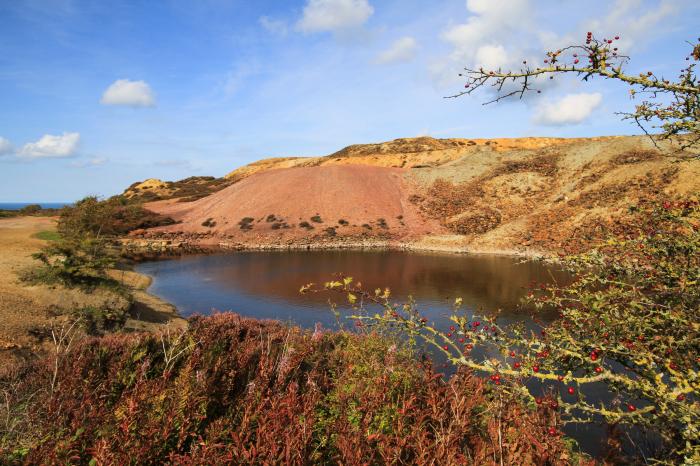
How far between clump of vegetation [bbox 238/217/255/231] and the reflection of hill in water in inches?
359

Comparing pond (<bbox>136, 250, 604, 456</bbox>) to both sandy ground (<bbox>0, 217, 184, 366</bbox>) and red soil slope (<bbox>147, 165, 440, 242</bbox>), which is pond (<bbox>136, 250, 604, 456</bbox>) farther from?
red soil slope (<bbox>147, 165, 440, 242</bbox>)

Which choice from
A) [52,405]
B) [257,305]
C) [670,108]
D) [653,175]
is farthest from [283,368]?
[653,175]

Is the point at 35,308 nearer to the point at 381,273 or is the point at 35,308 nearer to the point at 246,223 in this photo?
the point at 381,273

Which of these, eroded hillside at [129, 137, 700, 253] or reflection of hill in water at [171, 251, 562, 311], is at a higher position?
eroded hillside at [129, 137, 700, 253]

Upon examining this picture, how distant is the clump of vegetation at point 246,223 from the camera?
48.4m

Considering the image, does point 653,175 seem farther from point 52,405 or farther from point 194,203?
point 194,203

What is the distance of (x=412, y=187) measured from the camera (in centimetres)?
5881

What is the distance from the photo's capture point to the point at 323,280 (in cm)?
2628

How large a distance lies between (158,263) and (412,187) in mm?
37443

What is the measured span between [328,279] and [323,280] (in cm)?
75

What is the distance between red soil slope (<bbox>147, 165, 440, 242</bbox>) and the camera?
4750 centimetres

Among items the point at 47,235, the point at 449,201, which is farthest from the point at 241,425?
the point at 449,201

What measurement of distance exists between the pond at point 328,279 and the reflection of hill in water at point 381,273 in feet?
0.19

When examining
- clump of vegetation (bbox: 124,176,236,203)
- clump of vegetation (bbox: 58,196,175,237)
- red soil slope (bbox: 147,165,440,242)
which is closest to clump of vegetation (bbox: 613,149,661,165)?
red soil slope (bbox: 147,165,440,242)
